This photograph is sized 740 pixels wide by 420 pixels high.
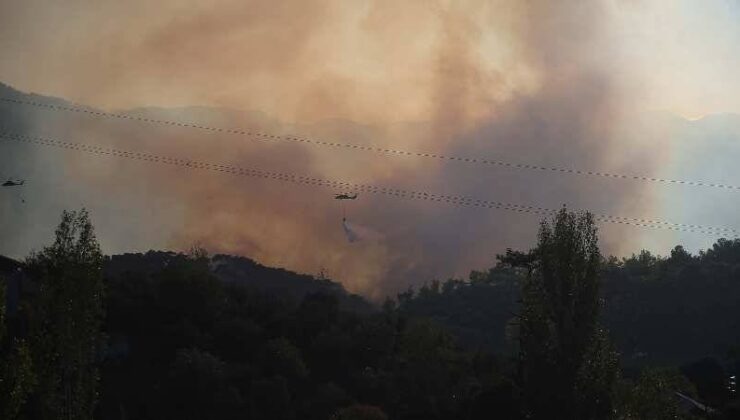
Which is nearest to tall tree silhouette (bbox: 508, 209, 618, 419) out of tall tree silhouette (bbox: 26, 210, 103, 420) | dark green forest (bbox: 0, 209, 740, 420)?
dark green forest (bbox: 0, 209, 740, 420)

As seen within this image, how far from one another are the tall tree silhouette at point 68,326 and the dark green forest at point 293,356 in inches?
3.1

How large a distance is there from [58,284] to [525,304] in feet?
103

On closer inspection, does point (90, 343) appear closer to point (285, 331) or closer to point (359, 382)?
point (359, 382)

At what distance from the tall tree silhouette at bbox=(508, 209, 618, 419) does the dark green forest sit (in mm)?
86

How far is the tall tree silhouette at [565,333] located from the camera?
58.6 m

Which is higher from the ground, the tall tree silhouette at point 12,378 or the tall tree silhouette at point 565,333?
the tall tree silhouette at point 565,333

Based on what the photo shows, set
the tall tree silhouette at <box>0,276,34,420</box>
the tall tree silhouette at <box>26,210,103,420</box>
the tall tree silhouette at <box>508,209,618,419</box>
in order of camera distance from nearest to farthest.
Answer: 1. the tall tree silhouette at <box>0,276,34,420</box>
2. the tall tree silhouette at <box>26,210,103,420</box>
3. the tall tree silhouette at <box>508,209,618,419</box>

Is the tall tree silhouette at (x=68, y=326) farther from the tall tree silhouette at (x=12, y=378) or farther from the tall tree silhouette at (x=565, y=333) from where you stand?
the tall tree silhouette at (x=565, y=333)

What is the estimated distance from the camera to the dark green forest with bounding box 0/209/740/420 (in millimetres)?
54969

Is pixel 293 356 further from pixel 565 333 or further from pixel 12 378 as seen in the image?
pixel 12 378

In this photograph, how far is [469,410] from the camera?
71.2m

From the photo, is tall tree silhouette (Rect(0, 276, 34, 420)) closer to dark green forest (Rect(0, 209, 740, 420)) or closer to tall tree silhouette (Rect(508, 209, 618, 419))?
dark green forest (Rect(0, 209, 740, 420))

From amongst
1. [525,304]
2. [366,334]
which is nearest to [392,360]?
[366,334]

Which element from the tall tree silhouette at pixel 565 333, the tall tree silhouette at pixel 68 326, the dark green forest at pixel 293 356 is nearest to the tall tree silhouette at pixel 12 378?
the dark green forest at pixel 293 356
